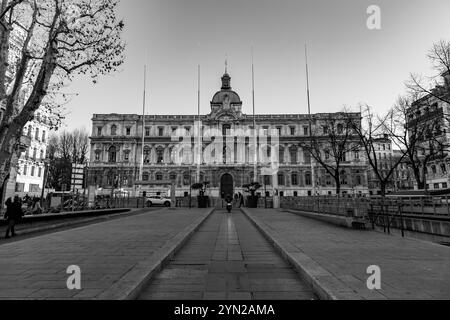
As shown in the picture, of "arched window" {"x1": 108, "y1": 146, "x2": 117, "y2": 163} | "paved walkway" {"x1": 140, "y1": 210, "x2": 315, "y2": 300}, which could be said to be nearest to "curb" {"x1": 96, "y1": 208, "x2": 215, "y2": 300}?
"paved walkway" {"x1": 140, "y1": 210, "x2": 315, "y2": 300}

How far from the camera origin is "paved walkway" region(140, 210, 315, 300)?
175 inches

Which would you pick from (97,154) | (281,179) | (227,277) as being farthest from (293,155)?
(227,277)

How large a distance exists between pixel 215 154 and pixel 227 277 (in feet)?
200

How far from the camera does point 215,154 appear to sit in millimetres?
66188

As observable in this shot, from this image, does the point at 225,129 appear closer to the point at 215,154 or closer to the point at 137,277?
the point at 215,154

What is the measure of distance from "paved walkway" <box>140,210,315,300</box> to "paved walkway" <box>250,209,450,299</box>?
0.79 meters

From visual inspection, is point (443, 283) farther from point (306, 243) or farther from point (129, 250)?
point (129, 250)

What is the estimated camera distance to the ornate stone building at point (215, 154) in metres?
64.9

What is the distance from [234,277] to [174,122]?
67371 millimetres

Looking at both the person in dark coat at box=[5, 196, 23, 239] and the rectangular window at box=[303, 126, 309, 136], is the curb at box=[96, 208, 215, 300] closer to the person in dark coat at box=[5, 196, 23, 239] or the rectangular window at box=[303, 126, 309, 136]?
the person in dark coat at box=[5, 196, 23, 239]

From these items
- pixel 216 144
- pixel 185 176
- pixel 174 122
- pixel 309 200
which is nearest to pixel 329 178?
pixel 216 144

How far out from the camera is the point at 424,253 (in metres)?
7.09

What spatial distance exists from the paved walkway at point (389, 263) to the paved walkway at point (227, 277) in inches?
31.1

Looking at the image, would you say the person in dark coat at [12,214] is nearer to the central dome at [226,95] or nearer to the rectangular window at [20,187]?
the rectangular window at [20,187]
